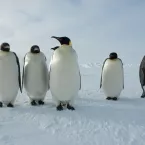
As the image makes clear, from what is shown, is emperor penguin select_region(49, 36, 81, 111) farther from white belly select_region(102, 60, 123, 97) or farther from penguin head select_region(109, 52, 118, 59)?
penguin head select_region(109, 52, 118, 59)

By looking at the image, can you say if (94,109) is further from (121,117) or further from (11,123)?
(11,123)

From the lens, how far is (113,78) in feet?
28.1

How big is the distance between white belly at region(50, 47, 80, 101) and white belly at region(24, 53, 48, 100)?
0.57m

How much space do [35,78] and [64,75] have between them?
3.00 feet

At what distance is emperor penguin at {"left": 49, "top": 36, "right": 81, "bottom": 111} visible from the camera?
657 centimetres

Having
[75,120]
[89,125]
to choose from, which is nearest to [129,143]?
[89,125]

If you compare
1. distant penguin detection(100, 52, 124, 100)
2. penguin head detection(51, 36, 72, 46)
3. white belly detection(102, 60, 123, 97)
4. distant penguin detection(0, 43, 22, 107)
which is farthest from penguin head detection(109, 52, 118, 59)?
distant penguin detection(0, 43, 22, 107)

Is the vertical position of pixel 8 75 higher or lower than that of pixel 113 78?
higher

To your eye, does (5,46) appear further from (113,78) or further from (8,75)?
(113,78)

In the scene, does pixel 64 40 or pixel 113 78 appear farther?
pixel 113 78

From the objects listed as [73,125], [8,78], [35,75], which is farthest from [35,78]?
[73,125]

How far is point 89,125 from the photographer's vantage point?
527 centimetres

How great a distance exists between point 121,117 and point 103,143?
159 cm

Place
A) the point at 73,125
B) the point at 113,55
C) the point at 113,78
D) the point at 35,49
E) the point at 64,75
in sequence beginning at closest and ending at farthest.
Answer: the point at 73,125 → the point at 64,75 → the point at 35,49 → the point at 113,78 → the point at 113,55
